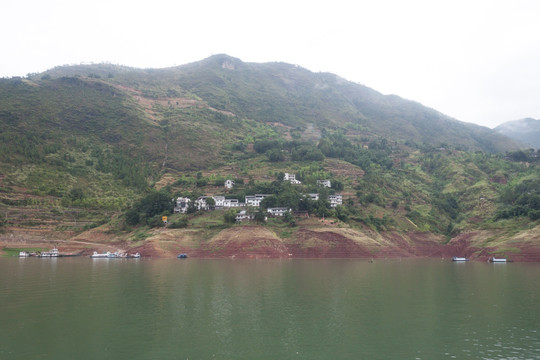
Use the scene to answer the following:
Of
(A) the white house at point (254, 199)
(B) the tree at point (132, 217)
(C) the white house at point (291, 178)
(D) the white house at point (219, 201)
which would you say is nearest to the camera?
(B) the tree at point (132, 217)

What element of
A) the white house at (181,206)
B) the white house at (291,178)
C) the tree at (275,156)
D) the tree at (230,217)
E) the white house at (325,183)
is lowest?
the tree at (230,217)

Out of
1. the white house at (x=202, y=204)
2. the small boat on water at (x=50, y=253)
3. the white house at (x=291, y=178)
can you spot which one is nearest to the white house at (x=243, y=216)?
the white house at (x=202, y=204)

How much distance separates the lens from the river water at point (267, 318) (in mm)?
26156

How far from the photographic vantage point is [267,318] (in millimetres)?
34188

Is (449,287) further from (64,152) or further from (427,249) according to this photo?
(64,152)

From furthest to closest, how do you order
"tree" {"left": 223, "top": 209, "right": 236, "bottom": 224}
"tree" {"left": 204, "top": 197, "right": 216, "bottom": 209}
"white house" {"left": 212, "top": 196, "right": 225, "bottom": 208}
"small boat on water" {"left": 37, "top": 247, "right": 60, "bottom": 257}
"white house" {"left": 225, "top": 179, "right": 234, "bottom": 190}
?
"white house" {"left": 225, "top": 179, "right": 234, "bottom": 190}
"white house" {"left": 212, "top": 196, "right": 225, "bottom": 208}
"tree" {"left": 204, "top": 197, "right": 216, "bottom": 209}
"tree" {"left": 223, "top": 209, "right": 236, "bottom": 224}
"small boat on water" {"left": 37, "top": 247, "right": 60, "bottom": 257}

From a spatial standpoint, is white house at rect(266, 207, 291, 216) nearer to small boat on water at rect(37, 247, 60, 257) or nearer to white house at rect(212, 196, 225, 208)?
white house at rect(212, 196, 225, 208)

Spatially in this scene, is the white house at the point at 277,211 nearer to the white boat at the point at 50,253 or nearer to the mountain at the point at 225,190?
the mountain at the point at 225,190

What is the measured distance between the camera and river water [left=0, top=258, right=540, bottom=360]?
26.2m

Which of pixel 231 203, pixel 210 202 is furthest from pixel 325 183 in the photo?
pixel 210 202

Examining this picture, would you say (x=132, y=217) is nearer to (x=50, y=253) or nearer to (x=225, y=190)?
(x=50, y=253)

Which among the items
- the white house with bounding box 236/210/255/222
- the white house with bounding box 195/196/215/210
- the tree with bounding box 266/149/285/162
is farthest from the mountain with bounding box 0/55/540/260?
the white house with bounding box 195/196/215/210

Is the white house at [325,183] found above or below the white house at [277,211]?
above

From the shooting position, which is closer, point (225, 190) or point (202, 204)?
point (202, 204)
